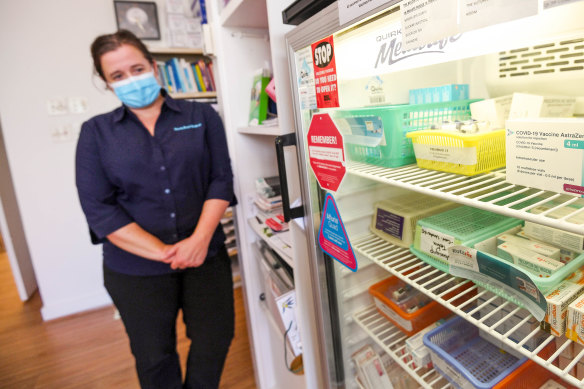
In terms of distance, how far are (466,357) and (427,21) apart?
80 centimetres

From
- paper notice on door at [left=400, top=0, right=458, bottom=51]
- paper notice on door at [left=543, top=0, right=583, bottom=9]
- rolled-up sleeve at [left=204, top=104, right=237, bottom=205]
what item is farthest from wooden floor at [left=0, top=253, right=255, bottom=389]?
paper notice on door at [left=543, top=0, right=583, bottom=9]

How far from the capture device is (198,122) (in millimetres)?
1408

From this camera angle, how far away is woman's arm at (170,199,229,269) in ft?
4.43

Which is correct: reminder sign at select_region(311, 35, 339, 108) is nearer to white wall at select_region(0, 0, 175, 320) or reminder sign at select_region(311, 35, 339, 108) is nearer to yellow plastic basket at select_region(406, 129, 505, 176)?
yellow plastic basket at select_region(406, 129, 505, 176)

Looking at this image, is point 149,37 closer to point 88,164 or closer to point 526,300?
point 88,164

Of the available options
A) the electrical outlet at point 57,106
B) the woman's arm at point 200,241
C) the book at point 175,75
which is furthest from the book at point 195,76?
the woman's arm at point 200,241

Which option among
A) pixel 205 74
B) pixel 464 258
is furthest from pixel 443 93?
pixel 205 74

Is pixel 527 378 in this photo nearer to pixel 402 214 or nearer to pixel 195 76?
pixel 402 214

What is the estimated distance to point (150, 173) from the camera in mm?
1324

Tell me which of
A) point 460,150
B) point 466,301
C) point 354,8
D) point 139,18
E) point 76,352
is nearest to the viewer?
point 354,8

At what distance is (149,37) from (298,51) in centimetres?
257

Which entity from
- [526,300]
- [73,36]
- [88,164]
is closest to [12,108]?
[73,36]

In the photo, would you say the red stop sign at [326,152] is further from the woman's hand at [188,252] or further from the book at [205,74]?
the book at [205,74]

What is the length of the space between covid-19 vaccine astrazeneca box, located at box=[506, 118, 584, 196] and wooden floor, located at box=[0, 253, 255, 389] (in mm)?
1992
